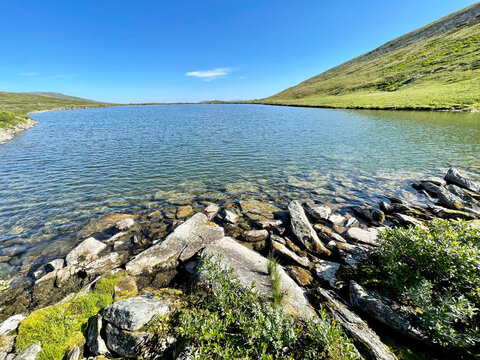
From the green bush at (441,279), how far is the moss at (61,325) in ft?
32.3

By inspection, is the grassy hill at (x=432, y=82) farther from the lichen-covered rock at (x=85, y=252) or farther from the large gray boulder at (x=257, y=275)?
the lichen-covered rock at (x=85, y=252)

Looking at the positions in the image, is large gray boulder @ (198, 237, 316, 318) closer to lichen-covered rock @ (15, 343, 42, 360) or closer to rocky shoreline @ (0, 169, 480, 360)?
rocky shoreline @ (0, 169, 480, 360)

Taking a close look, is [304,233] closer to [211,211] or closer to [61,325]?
[211,211]

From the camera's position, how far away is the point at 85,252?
1066cm

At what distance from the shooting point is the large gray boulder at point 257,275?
6898 millimetres

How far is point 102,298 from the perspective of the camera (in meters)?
7.56

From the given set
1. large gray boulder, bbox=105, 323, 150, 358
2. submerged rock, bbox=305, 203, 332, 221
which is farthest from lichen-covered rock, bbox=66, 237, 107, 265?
submerged rock, bbox=305, 203, 332, 221

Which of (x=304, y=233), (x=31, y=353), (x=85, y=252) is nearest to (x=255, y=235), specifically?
(x=304, y=233)

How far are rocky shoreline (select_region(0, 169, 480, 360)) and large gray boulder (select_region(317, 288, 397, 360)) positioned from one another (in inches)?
1.1

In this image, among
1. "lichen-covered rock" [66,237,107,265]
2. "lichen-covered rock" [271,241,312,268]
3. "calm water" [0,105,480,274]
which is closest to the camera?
"lichen-covered rock" [271,241,312,268]

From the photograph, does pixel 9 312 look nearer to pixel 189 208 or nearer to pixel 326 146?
pixel 189 208

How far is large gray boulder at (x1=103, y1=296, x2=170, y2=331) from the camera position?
5891mm

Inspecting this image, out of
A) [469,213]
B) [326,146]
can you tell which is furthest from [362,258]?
[326,146]

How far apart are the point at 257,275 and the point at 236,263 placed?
1.09 meters
